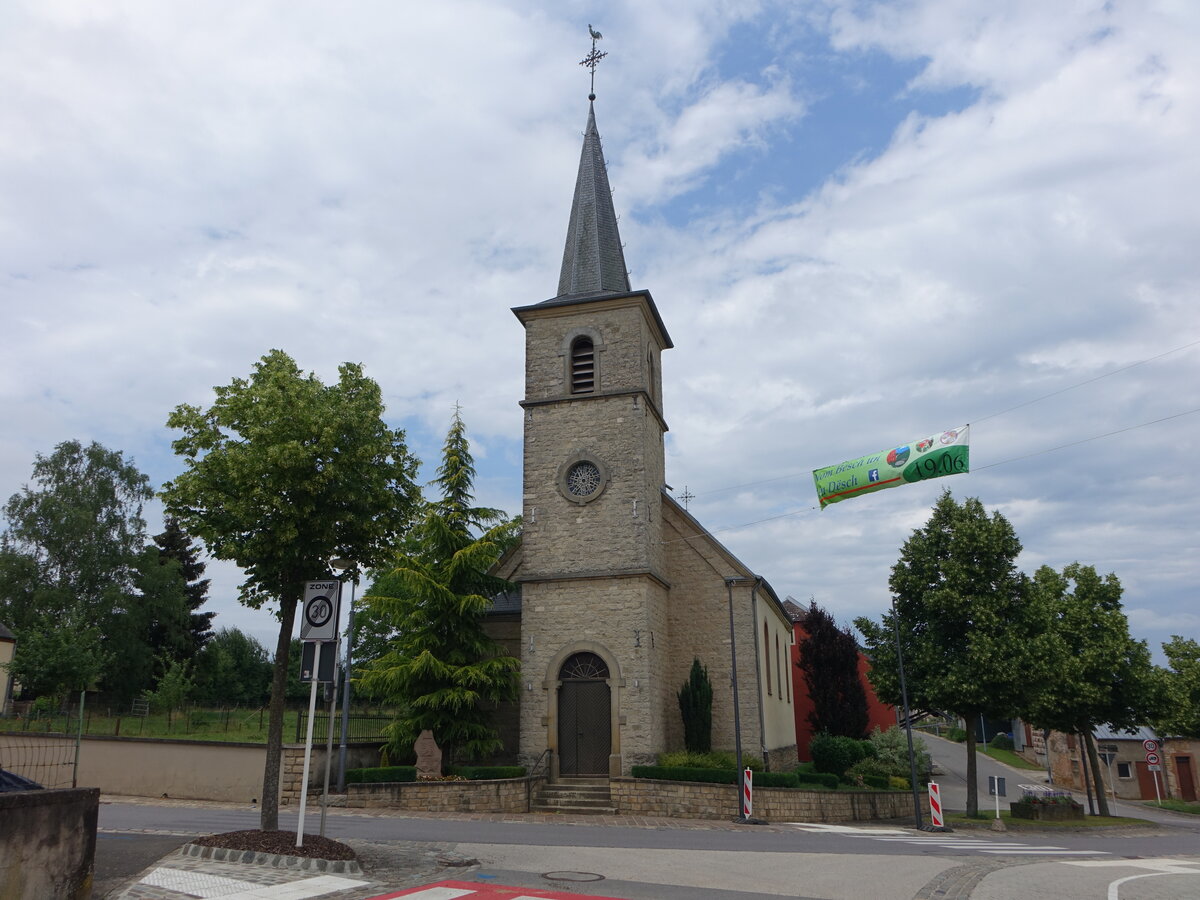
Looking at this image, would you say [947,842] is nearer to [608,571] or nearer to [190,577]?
[608,571]

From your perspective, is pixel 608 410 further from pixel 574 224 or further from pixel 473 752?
pixel 473 752

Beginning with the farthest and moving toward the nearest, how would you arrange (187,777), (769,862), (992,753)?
(992,753) → (187,777) → (769,862)

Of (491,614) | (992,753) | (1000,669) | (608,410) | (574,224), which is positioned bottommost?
(992,753)

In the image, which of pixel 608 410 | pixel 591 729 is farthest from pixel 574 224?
pixel 591 729

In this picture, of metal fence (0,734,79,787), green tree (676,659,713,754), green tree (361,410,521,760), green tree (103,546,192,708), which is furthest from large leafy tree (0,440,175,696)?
green tree (676,659,713,754)

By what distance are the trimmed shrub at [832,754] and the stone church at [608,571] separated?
1.48 m

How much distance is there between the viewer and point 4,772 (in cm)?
937

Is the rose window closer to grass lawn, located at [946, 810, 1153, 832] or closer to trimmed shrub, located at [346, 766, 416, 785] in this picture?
trimmed shrub, located at [346, 766, 416, 785]

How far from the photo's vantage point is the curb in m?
9.98

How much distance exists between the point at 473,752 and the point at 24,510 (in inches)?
1185

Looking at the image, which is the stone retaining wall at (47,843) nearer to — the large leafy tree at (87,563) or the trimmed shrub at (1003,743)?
the large leafy tree at (87,563)

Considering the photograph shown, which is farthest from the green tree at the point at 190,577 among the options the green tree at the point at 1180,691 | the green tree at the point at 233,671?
the green tree at the point at 1180,691

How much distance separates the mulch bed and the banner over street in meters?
13.9

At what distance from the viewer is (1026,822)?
2538cm
